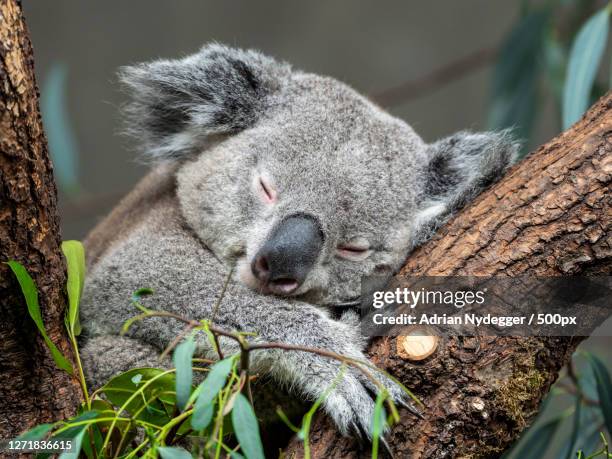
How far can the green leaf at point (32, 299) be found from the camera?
1.63 metres

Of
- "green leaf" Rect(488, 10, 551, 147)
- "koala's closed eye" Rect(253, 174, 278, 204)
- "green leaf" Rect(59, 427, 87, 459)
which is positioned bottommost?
"green leaf" Rect(59, 427, 87, 459)

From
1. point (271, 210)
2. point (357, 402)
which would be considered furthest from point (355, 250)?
point (357, 402)

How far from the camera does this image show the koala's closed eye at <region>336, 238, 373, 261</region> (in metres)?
2.23

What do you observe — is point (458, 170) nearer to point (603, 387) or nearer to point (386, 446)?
point (603, 387)

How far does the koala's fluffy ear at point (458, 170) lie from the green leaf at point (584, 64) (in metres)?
0.39

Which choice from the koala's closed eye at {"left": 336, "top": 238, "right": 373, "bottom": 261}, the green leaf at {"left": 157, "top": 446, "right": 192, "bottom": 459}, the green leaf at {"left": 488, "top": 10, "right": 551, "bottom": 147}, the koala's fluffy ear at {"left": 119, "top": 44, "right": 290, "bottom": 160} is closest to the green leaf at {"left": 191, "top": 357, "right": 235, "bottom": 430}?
the green leaf at {"left": 157, "top": 446, "right": 192, "bottom": 459}

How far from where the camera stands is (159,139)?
267 cm

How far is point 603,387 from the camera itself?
8.29ft

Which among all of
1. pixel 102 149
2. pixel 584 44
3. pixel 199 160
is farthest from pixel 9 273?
pixel 102 149

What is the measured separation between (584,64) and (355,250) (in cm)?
131

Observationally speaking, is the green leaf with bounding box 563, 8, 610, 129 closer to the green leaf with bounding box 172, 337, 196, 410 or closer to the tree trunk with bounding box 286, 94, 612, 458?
the tree trunk with bounding box 286, 94, 612, 458

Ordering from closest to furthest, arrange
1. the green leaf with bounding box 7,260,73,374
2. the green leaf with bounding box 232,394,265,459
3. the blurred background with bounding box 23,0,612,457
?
the green leaf with bounding box 232,394,265,459 < the green leaf with bounding box 7,260,73,374 < the blurred background with bounding box 23,0,612,457

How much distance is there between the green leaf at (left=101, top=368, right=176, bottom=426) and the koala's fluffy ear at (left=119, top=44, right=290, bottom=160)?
1.06 metres

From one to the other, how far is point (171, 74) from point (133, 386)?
1212mm
